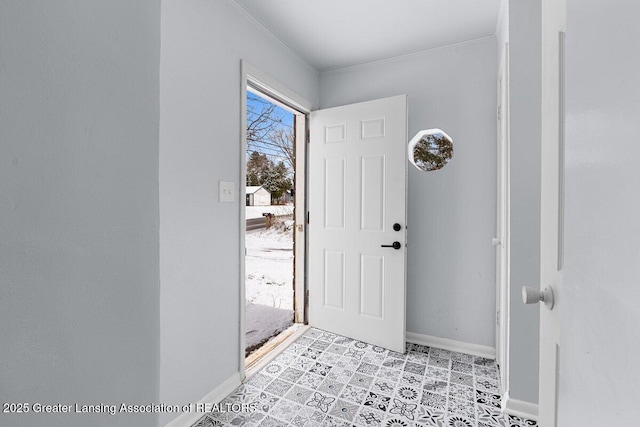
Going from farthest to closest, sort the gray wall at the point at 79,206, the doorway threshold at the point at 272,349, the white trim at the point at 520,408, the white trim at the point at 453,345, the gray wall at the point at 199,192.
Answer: the white trim at the point at 453,345
the doorway threshold at the point at 272,349
the white trim at the point at 520,408
the gray wall at the point at 199,192
the gray wall at the point at 79,206

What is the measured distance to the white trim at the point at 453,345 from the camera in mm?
2330

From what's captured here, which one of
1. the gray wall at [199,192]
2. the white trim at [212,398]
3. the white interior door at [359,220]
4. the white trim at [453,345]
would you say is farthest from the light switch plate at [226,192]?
the white trim at [453,345]

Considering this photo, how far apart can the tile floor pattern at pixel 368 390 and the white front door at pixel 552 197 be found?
1.08 metres

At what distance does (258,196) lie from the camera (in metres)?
3.44

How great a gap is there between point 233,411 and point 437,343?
1.63 m

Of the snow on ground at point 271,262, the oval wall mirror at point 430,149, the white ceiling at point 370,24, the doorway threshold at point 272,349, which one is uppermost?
the white ceiling at point 370,24

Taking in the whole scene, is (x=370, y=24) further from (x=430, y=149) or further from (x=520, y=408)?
(x=520, y=408)

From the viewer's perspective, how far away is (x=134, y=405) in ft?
1.99

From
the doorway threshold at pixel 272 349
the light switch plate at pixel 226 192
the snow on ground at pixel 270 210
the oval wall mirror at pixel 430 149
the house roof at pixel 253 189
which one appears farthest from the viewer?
the snow on ground at pixel 270 210

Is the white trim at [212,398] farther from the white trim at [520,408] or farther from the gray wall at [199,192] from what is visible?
the white trim at [520,408]

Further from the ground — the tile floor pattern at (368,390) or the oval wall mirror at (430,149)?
the oval wall mirror at (430,149)

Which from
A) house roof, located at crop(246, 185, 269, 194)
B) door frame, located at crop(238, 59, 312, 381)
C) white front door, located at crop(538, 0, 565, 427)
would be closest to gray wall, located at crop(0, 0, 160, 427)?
white front door, located at crop(538, 0, 565, 427)

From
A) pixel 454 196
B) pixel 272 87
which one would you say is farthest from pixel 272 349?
pixel 272 87

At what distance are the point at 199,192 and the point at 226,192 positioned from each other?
7.7 inches
